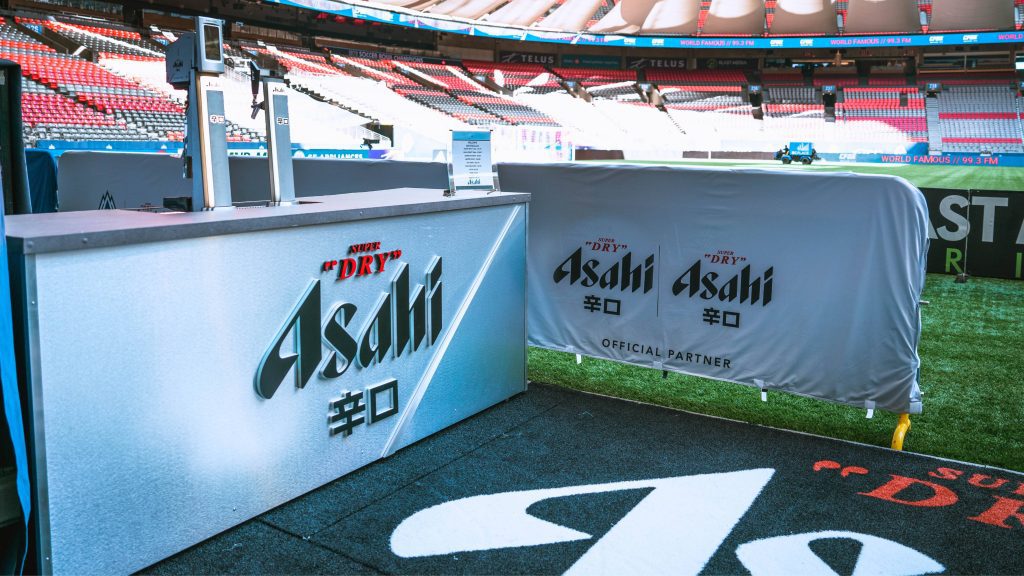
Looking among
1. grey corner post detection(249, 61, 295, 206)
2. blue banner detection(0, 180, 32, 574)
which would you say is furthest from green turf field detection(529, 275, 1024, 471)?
blue banner detection(0, 180, 32, 574)

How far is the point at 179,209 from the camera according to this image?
322 centimetres

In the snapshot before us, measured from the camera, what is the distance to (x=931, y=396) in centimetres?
468

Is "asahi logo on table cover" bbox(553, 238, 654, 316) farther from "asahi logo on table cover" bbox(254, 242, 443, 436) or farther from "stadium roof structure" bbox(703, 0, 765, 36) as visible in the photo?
"stadium roof structure" bbox(703, 0, 765, 36)

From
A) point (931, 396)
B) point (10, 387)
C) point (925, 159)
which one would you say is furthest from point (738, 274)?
point (925, 159)

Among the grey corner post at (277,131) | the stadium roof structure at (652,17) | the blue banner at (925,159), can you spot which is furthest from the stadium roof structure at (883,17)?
the grey corner post at (277,131)

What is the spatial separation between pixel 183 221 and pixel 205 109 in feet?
2.06

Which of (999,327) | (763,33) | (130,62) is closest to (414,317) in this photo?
(999,327)

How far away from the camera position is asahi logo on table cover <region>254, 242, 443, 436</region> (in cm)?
310

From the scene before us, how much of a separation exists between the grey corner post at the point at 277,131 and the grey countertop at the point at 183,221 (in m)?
0.12

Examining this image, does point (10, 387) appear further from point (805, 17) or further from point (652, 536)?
point (805, 17)

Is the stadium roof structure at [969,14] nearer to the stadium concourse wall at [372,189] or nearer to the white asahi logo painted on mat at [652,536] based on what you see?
the stadium concourse wall at [372,189]

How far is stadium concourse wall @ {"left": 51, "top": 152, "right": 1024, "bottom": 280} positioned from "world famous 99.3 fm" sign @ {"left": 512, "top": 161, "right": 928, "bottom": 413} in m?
0.34

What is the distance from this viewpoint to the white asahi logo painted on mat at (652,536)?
8.81 ft

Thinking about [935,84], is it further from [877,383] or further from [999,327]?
[877,383]
